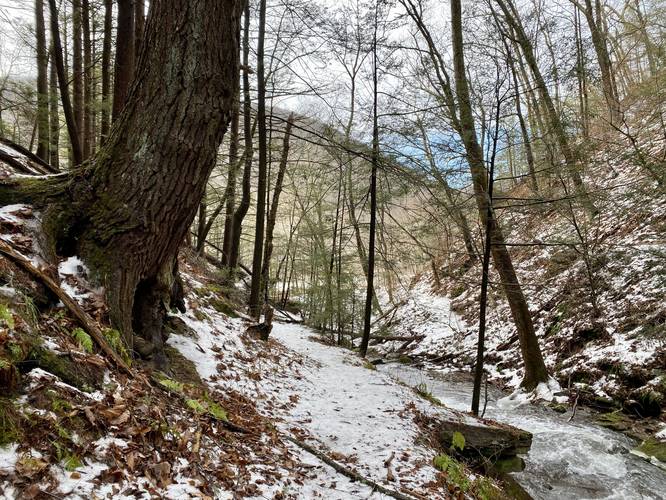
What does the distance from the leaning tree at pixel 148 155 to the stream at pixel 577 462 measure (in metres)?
5.00

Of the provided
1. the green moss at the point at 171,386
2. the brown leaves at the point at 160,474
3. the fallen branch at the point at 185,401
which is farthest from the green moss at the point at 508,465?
the brown leaves at the point at 160,474

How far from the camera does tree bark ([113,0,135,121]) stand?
520cm

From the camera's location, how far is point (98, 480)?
→ 1953 mm

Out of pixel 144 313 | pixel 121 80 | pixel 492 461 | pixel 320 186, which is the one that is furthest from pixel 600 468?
pixel 320 186

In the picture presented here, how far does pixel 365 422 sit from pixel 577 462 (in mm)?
3135

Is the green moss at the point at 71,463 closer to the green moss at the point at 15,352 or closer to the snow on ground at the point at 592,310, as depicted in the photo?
the green moss at the point at 15,352

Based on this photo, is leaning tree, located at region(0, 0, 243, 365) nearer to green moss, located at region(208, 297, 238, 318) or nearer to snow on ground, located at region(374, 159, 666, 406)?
green moss, located at region(208, 297, 238, 318)

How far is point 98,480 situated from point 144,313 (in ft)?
8.30

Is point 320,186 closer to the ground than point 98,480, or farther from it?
farther from it

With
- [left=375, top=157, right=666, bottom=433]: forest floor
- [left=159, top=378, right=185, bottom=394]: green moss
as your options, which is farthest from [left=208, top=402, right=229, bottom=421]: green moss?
[left=375, top=157, right=666, bottom=433]: forest floor

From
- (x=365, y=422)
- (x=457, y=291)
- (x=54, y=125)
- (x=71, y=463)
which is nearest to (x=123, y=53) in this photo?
(x=71, y=463)

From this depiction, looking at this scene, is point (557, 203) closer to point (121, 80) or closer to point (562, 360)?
point (562, 360)

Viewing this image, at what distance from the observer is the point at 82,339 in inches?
107

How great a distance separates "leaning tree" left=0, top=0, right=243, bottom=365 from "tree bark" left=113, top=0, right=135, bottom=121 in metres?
2.05
